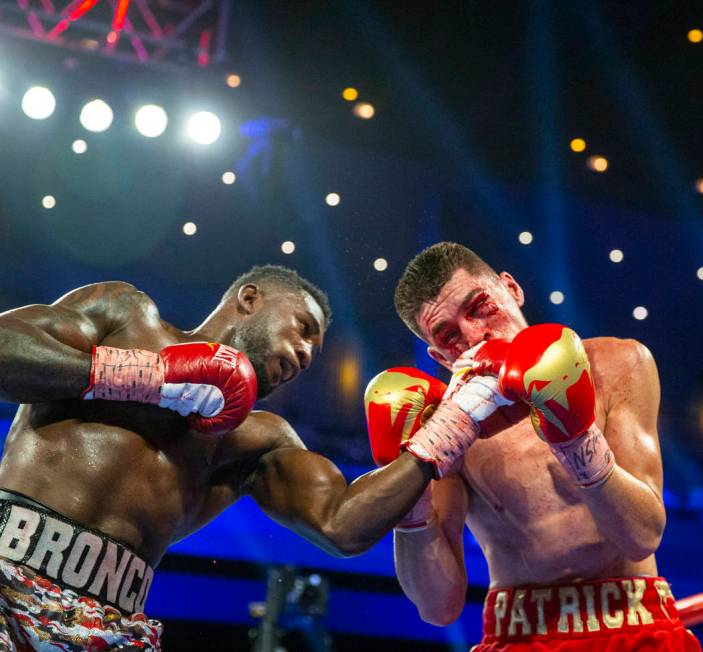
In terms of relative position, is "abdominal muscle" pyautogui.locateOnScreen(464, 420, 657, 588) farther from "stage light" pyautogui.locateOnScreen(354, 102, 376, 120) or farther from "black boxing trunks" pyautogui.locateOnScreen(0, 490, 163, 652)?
"stage light" pyautogui.locateOnScreen(354, 102, 376, 120)

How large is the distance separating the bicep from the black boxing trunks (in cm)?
122

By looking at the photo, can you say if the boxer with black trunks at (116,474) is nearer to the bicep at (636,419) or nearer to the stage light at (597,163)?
the bicep at (636,419)

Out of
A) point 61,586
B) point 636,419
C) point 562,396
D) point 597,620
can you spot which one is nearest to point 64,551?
point 61,586

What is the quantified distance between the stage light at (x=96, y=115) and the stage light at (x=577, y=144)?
3396 mm

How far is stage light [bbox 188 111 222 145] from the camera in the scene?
600 centimetres

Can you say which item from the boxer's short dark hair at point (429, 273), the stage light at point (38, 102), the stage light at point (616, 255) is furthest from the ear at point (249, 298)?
the stage light at point (616, 255)

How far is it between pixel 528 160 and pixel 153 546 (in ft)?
17.5

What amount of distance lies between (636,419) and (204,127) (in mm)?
4431

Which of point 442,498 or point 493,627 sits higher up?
point 442,498

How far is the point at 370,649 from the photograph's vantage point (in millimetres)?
8031

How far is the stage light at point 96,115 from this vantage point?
5820mm

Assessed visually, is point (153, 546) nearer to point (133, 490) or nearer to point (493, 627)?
point (133, 490)

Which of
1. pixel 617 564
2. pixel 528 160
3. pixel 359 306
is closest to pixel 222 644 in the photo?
pixel 359 306

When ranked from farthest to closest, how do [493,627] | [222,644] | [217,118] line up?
[222,644] < [217,118] < [493,627]
